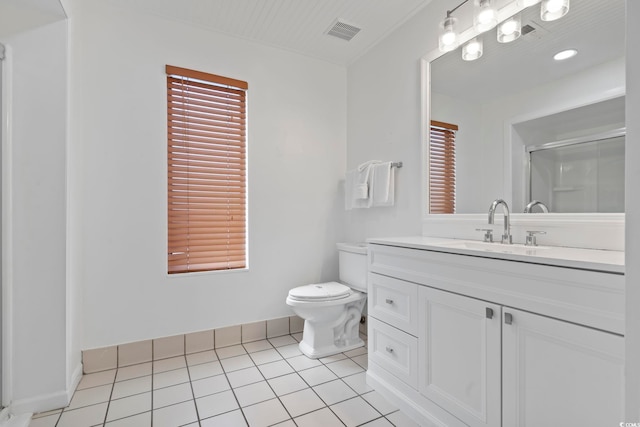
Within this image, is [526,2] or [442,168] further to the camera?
[442,168]

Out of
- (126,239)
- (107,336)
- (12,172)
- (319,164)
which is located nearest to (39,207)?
(12,172)

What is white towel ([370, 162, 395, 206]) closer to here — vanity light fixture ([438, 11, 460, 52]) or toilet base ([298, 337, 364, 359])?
vanity light fixture ([438, 11, 460, 52])

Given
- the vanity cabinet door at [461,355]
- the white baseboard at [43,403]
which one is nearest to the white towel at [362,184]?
the vanity cabinet door at [461,355]

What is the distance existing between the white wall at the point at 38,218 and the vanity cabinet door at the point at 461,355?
5.97ft

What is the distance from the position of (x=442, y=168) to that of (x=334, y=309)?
1.19 meters

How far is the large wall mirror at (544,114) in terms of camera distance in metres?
1.31

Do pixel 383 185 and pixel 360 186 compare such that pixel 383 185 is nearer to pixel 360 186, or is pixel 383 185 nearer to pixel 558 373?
pixel 360 186

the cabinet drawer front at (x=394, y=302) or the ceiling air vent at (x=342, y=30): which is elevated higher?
the ceiling air vent at (x=342, y=30)

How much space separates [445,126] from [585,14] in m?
0.79

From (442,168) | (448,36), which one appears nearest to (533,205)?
(442,168)

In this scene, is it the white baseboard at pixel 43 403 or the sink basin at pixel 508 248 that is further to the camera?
the white baseboard at pixel 43 403

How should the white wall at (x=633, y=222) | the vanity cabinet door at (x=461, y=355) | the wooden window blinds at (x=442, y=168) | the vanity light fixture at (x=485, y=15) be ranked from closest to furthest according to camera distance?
the white wall at (x=633, y=222), the vanity cabinet door at (x=461, y=355), the vanity light fixture at (x=485, y=15), the wooden window blinds at (x=442, y=168)

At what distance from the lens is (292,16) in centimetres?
219

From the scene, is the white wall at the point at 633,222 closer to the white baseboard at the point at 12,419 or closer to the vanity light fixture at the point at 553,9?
the vanity light fixture at the point at 553,9
